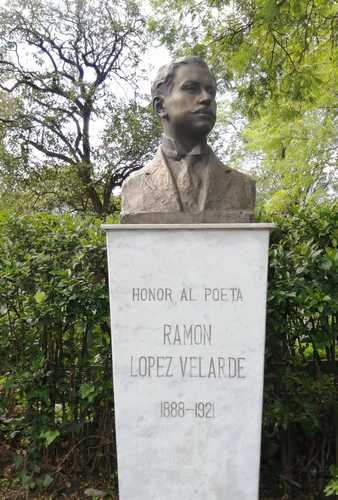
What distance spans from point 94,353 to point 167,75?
2.12 meters

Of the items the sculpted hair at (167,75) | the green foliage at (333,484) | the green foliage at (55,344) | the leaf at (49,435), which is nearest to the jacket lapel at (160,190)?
the sculpted hair at (167,75)

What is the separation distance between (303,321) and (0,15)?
707 inches

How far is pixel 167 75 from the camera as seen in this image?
341 centimetres

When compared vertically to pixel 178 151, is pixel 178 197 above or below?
below

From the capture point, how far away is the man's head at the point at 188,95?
3.32m

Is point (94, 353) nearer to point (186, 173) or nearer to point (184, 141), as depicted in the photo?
point (186, 173)

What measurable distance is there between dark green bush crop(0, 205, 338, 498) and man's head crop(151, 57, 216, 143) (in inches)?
43.1

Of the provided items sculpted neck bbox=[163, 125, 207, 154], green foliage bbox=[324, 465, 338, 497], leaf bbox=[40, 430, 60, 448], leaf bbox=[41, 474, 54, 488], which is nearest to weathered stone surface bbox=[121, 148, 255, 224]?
sculpted neck bbox=[163, 125, 207, 154]

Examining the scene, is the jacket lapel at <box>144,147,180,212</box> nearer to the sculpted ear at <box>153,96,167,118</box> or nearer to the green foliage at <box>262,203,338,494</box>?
the sculpted ear at <box>153,96,167,118</box>

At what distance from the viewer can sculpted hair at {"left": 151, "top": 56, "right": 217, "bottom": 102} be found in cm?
337

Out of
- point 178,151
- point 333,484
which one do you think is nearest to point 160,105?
point 178,151

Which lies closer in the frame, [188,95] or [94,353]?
[188,95]

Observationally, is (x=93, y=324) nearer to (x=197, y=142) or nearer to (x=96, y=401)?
(x=96, y=401)

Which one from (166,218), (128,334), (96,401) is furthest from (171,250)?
(96,401)
